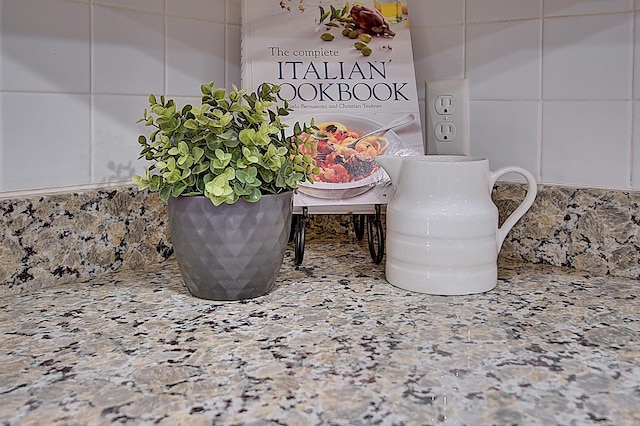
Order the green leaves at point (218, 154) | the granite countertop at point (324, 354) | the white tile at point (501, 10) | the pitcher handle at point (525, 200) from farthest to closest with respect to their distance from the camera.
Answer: the white tile at point (501, 10) → the pitcher handle at point (525, 200) → the green leaves at point (218, 154) → the granite countertop at point (324, 354)

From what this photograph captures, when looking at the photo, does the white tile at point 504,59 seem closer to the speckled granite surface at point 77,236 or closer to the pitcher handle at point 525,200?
the pitcher handle at point 525,200

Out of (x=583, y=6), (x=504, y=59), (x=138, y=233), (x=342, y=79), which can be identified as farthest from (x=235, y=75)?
(x=583, y=6)

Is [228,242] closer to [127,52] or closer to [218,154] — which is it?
[218,154]

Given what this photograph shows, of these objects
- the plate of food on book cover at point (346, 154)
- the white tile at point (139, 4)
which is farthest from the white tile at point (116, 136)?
the plate of food on book cover at point (346, 154)

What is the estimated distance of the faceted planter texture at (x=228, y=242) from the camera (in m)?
0.80

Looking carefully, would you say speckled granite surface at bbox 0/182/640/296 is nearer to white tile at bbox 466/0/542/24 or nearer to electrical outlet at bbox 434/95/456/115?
electrical outlet at bbox 434/95/456/115

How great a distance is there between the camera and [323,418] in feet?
1.71

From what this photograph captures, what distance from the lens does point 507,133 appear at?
106cm

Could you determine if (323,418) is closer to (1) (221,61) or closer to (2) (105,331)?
(2) (105,331)

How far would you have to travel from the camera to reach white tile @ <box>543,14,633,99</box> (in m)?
0.94

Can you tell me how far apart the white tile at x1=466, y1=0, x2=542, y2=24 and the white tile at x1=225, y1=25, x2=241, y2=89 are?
1.28 feet

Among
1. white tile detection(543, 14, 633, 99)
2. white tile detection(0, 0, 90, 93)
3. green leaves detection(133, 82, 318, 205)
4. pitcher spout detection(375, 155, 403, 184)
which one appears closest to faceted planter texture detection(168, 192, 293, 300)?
green leaves detection(133, 82, 318, 205)

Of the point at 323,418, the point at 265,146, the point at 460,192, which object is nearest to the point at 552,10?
the point at 460,192

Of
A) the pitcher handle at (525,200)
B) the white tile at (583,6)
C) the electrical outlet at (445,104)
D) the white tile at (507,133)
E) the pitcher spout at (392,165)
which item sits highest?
the white tile at (583,6)
